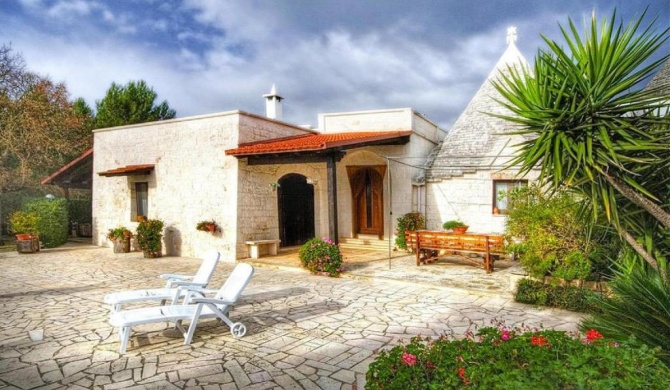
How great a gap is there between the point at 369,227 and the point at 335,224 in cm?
435

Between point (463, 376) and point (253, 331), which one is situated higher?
point (463, 376)

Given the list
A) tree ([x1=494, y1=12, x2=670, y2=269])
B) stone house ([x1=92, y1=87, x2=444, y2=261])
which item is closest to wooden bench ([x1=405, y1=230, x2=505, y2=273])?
stone house ([x1=92, y1=87, x2=444, y2=261])

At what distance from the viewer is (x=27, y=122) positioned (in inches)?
649

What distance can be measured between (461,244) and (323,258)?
319 cm

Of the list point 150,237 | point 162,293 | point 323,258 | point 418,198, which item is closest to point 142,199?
point 150,237

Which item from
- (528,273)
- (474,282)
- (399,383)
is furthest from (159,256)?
(399,383)

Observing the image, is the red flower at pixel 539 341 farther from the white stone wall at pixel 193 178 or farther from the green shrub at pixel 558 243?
the white stone wall at pixel 193 178

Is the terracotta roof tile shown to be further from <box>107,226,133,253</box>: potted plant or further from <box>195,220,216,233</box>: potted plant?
<box>107,226,133,253</box>: potted plant

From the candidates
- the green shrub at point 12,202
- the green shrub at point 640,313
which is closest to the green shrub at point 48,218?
the green shrub at point 12,202

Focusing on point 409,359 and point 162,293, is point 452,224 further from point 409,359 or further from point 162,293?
point 409,359

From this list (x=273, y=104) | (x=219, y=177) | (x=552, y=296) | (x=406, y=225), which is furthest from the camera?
(x=273, y=104)

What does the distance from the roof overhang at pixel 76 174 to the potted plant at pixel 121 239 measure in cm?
390

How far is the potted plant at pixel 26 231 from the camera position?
43.2 ft

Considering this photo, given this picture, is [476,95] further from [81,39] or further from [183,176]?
[81,39]
